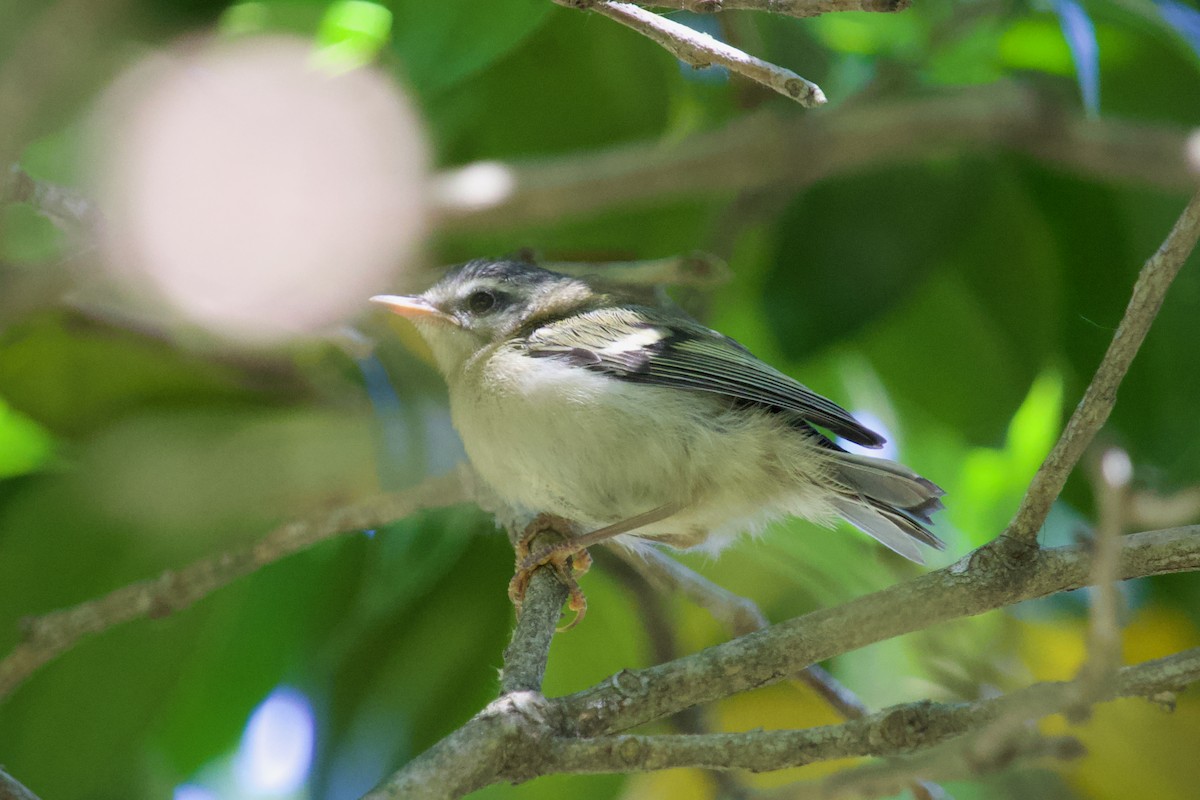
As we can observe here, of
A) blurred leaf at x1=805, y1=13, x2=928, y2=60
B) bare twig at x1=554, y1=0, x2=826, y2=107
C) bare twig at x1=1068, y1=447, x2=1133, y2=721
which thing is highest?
blurred leaf at x1=805, y1=13, x2=928, y2=60

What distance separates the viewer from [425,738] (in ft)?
10.7

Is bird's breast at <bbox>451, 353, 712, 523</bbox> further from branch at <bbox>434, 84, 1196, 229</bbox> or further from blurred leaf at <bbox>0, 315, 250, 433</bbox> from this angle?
blurred leaf at <bbox>0, 315, 250, 433</bbox>

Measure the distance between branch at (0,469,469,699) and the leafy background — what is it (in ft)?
0.98

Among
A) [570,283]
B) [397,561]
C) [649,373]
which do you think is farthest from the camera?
[570,283]

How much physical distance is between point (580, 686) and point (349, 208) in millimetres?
1675

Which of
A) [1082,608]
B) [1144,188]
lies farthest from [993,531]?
[1144,188]

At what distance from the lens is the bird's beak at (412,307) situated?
3445 millimetres

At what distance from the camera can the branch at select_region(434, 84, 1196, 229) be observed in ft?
11.5

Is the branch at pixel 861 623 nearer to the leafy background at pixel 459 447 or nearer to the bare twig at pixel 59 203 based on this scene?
the leafy background at pixel 459 447

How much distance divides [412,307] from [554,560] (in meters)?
1.07

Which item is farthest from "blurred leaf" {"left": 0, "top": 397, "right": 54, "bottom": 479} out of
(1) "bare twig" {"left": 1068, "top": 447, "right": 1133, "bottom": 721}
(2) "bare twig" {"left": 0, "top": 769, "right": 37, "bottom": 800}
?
(1) "bare twig" {"left": 1068, "top": 447, "right": 1133, "bottom": 721}

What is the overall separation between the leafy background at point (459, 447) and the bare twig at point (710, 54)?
3.82 feet

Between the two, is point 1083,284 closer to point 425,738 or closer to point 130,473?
point 425,738

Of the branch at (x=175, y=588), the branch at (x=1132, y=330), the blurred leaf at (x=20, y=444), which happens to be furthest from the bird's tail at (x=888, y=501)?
the blurred leaf at (x=20, y=444)
